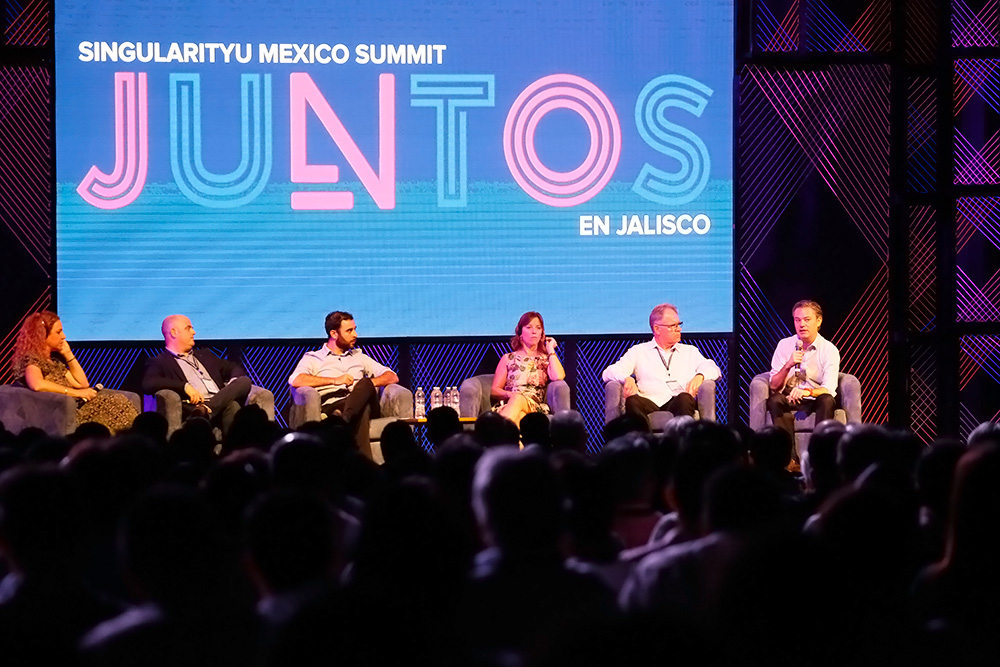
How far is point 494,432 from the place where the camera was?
183 inches

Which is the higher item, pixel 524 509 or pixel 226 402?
pixel 524 509

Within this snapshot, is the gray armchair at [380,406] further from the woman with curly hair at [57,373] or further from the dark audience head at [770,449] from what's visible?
the dark audience head at [770,449]

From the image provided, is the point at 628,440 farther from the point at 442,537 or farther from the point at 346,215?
the point at 346,215

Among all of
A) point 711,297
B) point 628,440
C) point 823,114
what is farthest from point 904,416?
point 628,440

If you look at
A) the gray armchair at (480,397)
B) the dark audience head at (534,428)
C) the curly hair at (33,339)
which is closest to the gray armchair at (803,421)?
the gray armchair at (480,397)

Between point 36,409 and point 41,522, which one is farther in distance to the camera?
point 36,409

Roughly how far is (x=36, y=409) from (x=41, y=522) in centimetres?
514

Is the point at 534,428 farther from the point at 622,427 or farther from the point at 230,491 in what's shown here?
the point at 230,491

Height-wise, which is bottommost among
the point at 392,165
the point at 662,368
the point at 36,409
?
the point at 36,409

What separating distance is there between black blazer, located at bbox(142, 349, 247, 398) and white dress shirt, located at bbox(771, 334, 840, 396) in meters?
3.28

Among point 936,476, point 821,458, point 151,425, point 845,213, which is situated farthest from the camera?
point 845,213

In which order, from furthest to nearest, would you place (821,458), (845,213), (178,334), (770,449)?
(845,213) → (178,334) → (770,449) → (821,458)

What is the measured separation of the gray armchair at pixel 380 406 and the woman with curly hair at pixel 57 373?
90 cm

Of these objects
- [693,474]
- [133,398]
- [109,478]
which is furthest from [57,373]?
[693,474]
